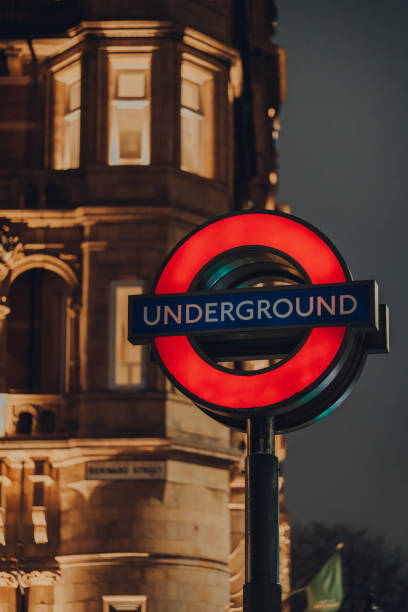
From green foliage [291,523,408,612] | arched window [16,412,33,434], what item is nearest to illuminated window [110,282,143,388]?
arched window [16,412,33,434]

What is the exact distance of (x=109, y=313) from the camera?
31.4 metres

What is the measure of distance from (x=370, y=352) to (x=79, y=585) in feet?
68.1

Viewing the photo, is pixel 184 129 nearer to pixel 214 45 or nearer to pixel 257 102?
pixel 214 45

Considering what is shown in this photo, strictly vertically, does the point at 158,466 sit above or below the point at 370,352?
above

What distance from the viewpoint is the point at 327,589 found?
153 feet

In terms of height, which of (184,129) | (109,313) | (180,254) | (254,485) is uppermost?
(184,129)

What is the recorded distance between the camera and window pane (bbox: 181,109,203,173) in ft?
107

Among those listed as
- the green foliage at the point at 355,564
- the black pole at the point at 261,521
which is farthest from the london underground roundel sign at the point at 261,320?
the green foliage at the point at 355,564

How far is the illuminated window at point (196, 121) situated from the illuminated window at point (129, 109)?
2.61ft

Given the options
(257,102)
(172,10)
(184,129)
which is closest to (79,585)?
(184,129)

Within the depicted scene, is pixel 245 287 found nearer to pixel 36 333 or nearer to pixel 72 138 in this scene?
pixel 36 333

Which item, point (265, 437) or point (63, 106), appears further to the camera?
point (63, 106)

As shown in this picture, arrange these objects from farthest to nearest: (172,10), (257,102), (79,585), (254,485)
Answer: (257,102) < (172,10) < (79,585) < (254,485)

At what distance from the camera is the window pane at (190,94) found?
32.7m
